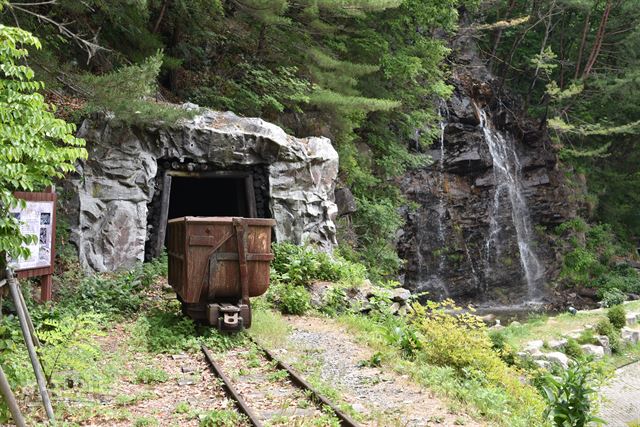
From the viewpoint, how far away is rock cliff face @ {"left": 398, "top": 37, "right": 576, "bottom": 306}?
2267cm

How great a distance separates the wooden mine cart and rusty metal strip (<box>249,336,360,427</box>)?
0.66 meters

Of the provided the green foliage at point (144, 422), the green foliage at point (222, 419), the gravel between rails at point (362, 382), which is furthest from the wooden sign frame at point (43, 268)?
the green foliage at point (222, 419)

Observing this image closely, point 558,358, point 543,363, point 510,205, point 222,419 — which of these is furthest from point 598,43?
point 222,419

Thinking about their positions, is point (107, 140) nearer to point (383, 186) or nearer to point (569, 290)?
point (383, 186)

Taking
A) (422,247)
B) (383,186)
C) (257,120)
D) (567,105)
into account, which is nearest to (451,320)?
(257,120)

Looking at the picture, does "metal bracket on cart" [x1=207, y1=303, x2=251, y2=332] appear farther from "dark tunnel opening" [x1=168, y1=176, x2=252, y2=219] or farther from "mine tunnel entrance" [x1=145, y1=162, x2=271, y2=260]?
"dark tunnel opening" [x1=168, y1=176, x2=252, y2=219]

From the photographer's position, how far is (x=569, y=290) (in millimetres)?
24000

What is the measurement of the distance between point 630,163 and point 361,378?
27514 mm

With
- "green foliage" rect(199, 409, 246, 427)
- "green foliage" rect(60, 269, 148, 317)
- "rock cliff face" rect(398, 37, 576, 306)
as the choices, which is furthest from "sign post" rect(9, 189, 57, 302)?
"rock cliff face" rect(398, 37, 576, 306)

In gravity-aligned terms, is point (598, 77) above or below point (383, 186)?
above

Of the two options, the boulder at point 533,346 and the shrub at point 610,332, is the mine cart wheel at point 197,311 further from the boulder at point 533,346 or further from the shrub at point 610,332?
the shrub at point 610,332

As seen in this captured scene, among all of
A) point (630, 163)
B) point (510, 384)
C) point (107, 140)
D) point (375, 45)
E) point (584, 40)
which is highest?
point (584, 40)

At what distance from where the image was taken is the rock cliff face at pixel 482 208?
22672 mm

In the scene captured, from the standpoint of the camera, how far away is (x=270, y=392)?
6.45 m
